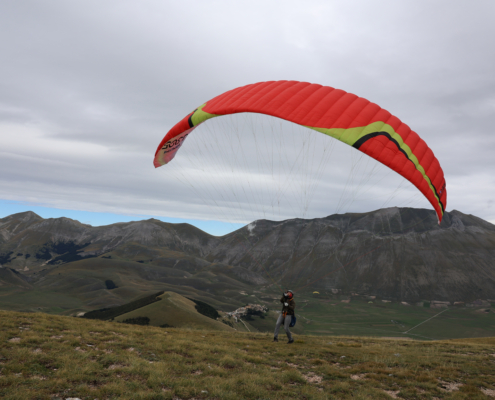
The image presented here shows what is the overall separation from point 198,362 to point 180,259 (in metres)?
188

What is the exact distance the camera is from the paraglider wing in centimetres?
1123

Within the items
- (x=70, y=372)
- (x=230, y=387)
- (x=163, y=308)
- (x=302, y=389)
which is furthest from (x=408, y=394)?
(x=163, y=308)

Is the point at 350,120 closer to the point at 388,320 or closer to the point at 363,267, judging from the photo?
the point at 388,320

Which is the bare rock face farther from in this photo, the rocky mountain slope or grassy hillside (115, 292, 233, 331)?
grassy hillside (115, 292, 233, 331)

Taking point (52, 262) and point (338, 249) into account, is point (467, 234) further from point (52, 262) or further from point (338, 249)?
point (52, 262)

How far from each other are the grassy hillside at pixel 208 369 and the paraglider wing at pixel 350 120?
22.7 feet

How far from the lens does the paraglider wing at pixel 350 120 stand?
36.8ft

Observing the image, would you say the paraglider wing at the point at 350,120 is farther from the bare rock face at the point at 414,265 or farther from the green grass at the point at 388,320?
the bare rock face at the point at 414,265

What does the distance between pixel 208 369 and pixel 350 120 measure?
34.7ft

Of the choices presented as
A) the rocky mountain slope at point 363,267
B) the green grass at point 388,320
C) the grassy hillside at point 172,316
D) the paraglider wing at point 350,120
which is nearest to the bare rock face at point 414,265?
the rocky mountain slope at point 363,267

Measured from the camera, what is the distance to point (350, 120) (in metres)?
11.7

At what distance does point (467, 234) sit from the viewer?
7382 inches

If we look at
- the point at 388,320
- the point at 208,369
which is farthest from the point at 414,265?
the point at 208,369

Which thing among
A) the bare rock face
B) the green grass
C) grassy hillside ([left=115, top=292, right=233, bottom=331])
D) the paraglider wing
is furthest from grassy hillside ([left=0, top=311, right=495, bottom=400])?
the bare rock face
